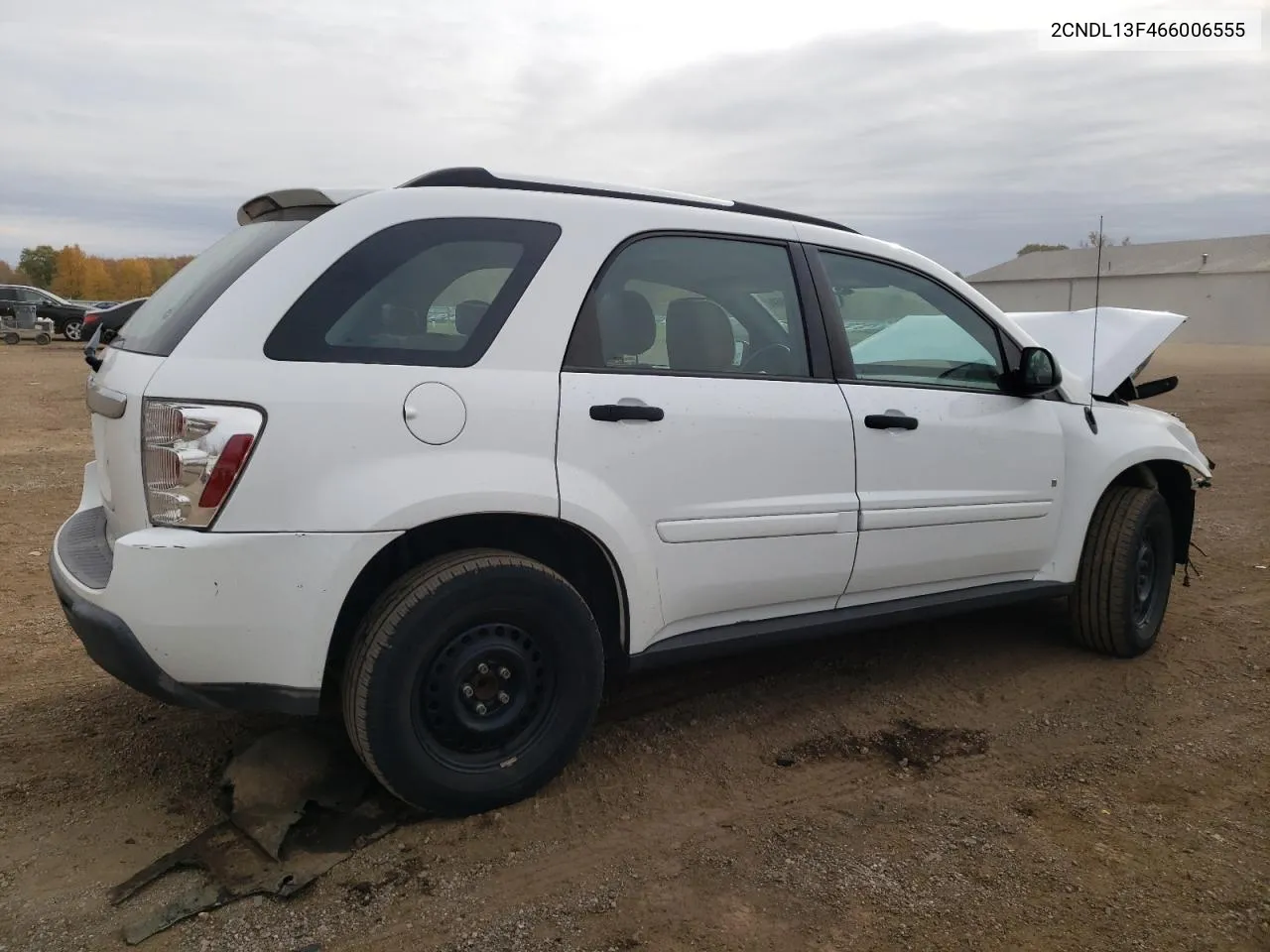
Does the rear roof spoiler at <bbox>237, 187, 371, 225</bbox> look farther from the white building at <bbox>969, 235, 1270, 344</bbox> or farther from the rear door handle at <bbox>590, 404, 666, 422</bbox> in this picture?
the white building at <bbox>969, 235, 1270, 344</bbox>

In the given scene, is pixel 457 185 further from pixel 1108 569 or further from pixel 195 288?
pixel 1108 569

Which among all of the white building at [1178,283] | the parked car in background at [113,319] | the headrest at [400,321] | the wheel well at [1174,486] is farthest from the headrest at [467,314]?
the white building at [1178,283]

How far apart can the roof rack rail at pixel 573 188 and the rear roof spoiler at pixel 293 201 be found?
0.64 feet

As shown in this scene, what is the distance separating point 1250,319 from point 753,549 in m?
56.2

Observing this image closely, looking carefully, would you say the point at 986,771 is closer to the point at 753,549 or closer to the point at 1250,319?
the point at 753,549

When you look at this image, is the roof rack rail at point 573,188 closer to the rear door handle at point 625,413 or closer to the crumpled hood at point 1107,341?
the rear door handle at point 625,413

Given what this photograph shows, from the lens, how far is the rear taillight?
2.59m

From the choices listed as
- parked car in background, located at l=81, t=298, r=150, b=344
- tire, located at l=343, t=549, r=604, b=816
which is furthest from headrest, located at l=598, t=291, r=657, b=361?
parked car in background, located at l=81, t=298, r=150, b=344

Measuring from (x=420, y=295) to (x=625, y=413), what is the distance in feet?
2.31

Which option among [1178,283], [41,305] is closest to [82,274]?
[41,305]

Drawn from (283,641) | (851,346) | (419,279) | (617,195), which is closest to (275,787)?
(283,641)

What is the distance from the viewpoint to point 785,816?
→ 10.3 feet

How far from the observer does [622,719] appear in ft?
12.7

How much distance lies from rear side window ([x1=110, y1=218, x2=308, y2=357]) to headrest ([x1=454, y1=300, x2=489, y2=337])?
1.71 ft
